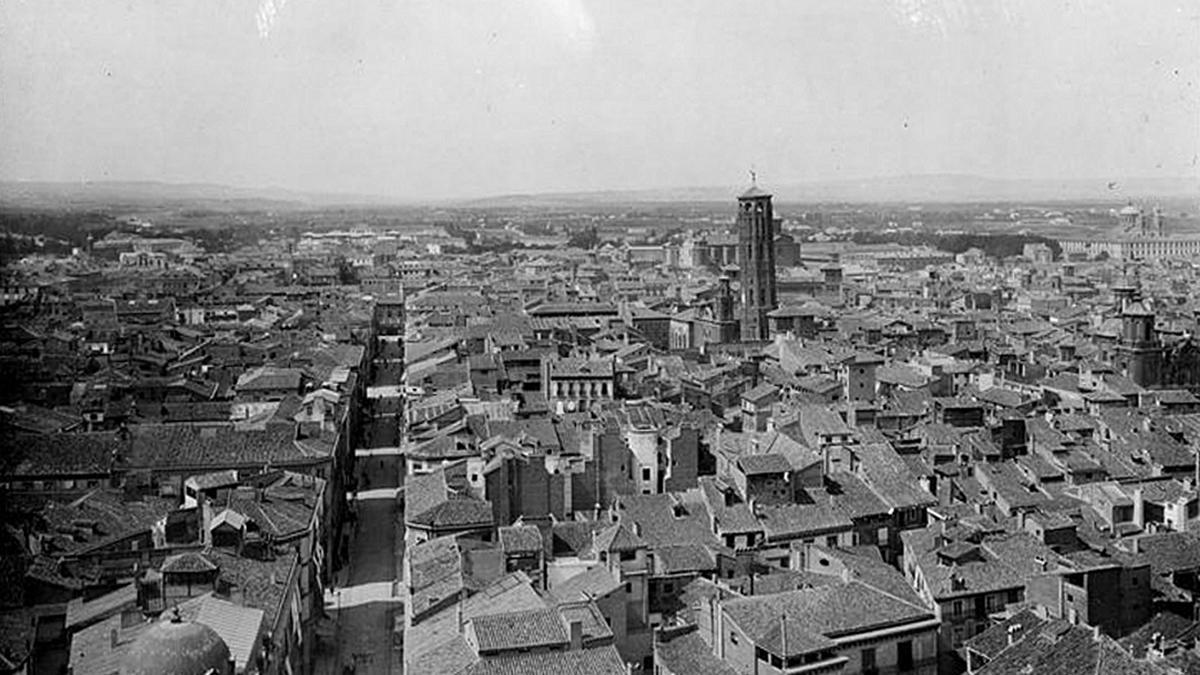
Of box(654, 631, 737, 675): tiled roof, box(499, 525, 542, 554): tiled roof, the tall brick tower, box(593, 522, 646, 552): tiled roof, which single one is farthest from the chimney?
the tall brick tower

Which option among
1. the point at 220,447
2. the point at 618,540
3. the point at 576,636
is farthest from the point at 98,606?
the point at 220,447

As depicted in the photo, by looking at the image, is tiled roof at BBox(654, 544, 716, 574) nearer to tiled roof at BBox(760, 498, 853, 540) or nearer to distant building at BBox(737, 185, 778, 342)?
tiled roof at BBox(760, 498, 853, 540)

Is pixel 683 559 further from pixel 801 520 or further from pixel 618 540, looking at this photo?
pixel 801 520

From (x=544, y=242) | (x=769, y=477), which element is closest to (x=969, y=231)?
(x=544, y=242)

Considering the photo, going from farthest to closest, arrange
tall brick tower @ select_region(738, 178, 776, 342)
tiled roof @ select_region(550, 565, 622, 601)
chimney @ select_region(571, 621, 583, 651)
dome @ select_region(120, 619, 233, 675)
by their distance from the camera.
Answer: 1. tall brick tower @ select_region(738, 178, 776, 342)
2. tiled roof @ select_region(550, 565, 622, 601)
3. chimney @ select_region(571, 621, 583, 651)
4. dome @ select_region(120, 619, 233, 675)

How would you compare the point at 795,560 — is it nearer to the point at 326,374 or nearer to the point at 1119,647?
the point at 1119,647

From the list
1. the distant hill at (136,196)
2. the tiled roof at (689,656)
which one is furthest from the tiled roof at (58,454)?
the tiled roof at (689,656)
